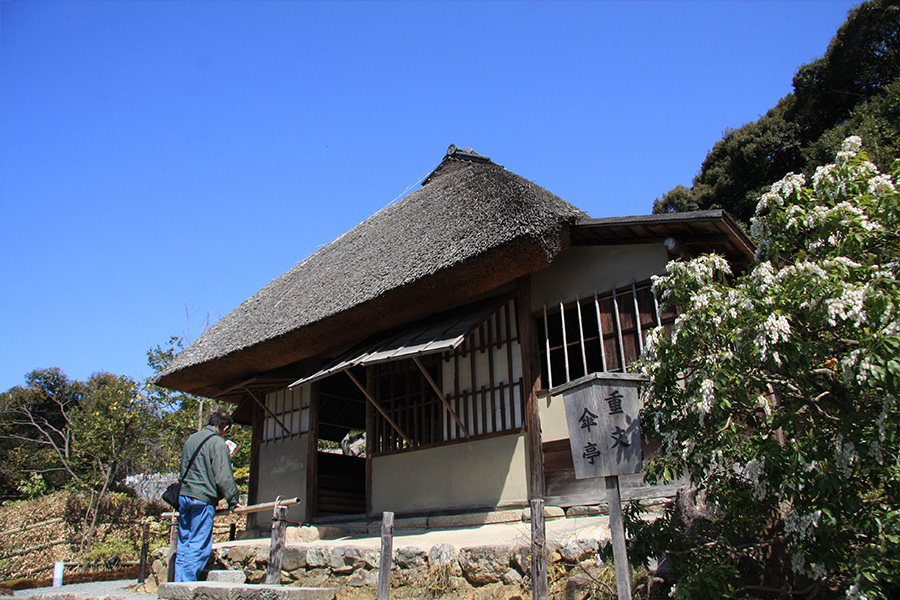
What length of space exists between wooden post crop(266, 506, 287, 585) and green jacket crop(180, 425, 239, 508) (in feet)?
1.37

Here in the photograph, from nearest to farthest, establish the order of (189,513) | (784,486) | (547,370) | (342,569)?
(784,486) → (189,513) → (342,569) → (547,370)

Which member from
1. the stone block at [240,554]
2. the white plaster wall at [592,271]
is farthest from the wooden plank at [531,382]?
the stone block at [240,554]

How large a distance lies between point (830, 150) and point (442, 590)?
47.0ft

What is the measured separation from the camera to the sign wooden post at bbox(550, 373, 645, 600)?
3209mm

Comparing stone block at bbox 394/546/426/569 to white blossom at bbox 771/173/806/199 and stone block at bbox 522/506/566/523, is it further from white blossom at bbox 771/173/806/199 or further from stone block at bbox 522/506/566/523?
white blossom at bbox 771/173/806/199

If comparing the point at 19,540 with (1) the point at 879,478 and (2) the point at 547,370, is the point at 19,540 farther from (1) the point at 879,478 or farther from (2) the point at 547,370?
(1) the point at 879,478

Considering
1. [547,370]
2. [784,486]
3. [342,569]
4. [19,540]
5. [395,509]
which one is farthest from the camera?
[19,540]

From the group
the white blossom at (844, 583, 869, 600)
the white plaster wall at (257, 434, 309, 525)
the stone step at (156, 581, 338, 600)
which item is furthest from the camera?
the white plaster wall at (257, 434, 309, 525)

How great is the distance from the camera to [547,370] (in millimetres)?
6246

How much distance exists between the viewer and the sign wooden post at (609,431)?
321 centimetres

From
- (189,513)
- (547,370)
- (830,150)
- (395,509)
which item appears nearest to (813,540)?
(547,370)

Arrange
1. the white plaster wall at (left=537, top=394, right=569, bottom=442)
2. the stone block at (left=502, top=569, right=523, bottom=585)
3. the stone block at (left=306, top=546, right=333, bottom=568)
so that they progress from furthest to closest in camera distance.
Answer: the white plaster wall at (left=537, top=394, right=569, bottom=442)
the stone block at (left=306, top=546, right=333, bottom=568)
the stone block at (left=502, top=569, right=523, bottom=585)

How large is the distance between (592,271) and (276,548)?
13.1 feet

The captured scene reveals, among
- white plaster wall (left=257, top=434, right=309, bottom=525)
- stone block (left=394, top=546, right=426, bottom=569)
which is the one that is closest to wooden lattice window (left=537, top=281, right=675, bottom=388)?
stone block (left=394, top=546, right=426, bottom=569)
